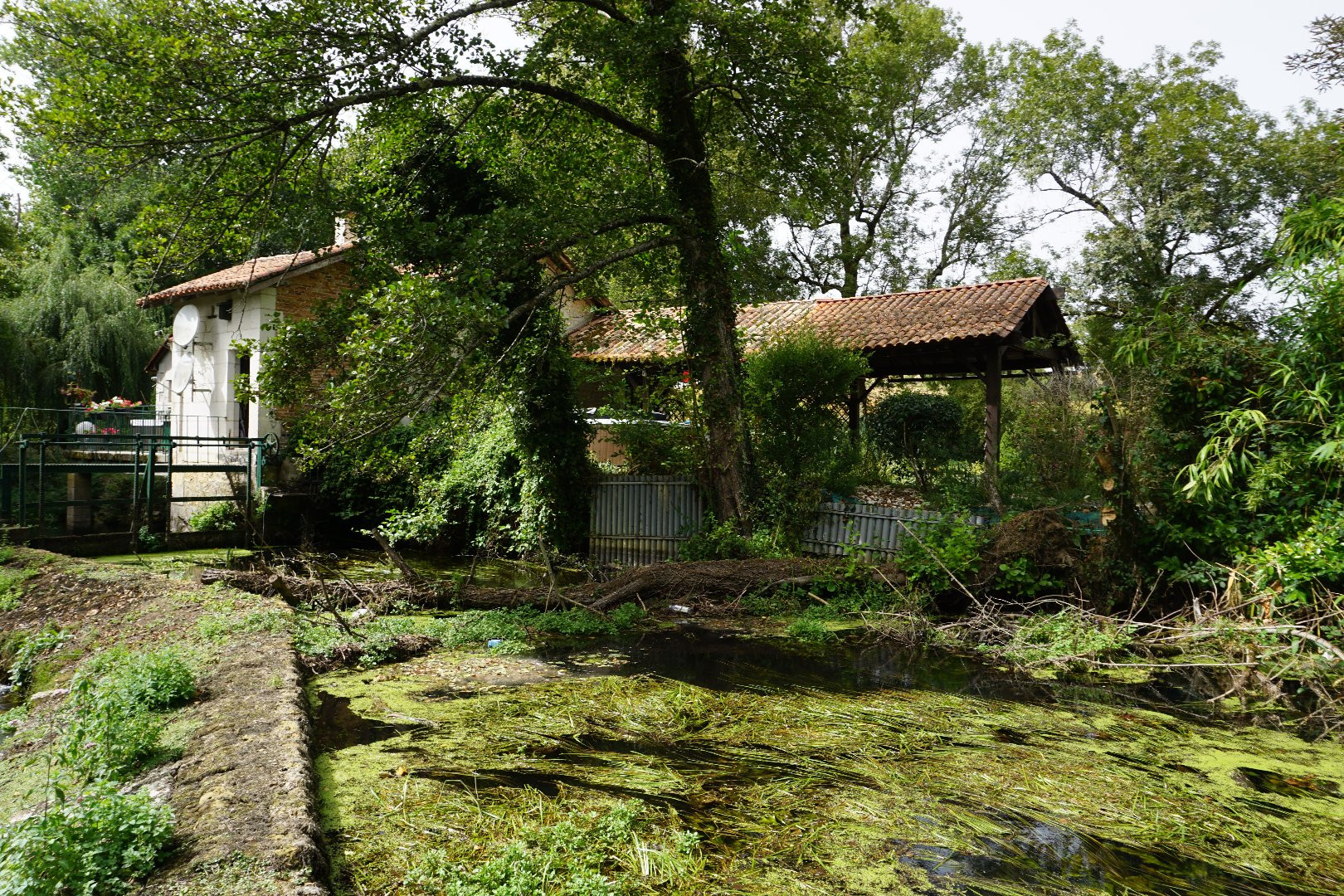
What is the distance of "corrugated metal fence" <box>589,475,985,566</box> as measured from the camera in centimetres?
1151

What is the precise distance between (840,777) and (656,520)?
8156 mm

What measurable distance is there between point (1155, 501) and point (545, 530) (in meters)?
8.32

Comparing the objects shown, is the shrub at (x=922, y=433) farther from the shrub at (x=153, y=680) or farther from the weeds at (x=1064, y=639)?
the shrub at (x=153, y=680)

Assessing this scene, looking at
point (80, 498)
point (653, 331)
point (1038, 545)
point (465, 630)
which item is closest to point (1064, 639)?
point (1038, 545)

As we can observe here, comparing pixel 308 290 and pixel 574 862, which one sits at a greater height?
pixel 308 290

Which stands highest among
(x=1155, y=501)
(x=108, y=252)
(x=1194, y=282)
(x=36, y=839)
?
(x=108, y=252)

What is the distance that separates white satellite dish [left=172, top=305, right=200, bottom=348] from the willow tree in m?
9.10

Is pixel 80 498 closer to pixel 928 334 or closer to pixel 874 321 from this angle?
pixel 874 321

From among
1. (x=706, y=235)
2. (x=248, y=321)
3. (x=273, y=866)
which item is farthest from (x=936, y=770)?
(x=248, y=321)

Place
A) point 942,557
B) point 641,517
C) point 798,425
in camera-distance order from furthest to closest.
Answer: point 641,517 → point 798,425 → point 942,557

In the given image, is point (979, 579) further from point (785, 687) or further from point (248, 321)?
point (248, 321)

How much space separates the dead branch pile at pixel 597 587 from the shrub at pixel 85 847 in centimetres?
603

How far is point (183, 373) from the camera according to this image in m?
19.8

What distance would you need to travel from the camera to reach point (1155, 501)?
855cm
